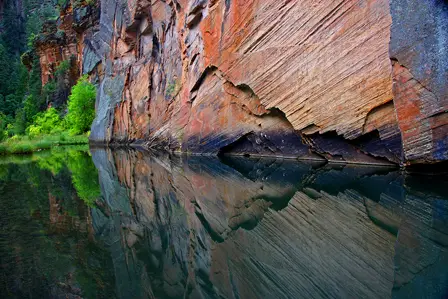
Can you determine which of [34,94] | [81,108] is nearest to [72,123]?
[81,108]

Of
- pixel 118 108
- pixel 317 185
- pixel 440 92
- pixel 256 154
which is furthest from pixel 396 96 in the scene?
pixel 118 108

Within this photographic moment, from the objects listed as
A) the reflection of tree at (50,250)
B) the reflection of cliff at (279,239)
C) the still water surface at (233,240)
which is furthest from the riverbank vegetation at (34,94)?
the reflection of cliff at (279,239)

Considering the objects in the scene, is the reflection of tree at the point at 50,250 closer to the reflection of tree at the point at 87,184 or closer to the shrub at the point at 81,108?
the reflection of tree at the point at 87,184


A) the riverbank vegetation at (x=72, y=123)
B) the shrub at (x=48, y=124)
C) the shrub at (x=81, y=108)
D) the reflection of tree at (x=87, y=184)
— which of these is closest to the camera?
the reflection of tree at (x=87, y=184)

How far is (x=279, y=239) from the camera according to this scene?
5.01 meters

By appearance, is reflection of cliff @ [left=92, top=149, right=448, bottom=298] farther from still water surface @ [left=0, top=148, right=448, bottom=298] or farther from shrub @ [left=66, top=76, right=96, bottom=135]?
shrub @ [left=66, top=76, right=96, bottom=135]

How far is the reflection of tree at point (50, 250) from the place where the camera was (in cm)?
373

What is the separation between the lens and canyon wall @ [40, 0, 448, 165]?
8898 millimetres

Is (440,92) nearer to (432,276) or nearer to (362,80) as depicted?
(362,80)

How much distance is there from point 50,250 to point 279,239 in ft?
9.23

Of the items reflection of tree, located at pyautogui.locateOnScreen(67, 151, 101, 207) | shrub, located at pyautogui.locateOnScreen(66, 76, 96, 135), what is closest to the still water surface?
reflection of tree, located at pyautogui.locateOnScreen(67, 151, 101, 207)

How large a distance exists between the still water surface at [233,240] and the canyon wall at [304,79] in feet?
6.27

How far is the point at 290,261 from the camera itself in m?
4.25

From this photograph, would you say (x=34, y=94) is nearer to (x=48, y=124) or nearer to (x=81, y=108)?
(x=48, y=124)
